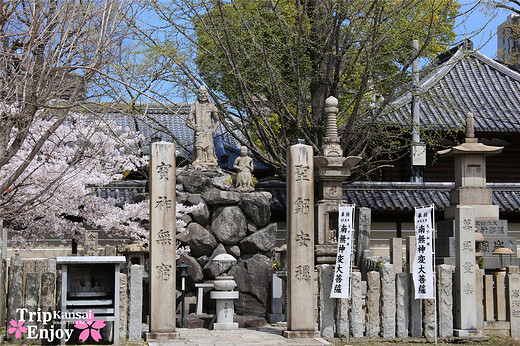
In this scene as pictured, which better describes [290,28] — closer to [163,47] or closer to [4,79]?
[163,47]

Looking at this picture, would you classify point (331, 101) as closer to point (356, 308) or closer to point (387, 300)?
point (387, 300)

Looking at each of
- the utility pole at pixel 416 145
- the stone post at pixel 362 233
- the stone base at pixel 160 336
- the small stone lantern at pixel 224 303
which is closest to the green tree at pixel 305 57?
the utility pole at pixel 416 145

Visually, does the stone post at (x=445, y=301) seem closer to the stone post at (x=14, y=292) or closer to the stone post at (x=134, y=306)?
the stone post at (x=134, y=306)

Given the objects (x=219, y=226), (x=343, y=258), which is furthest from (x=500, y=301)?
(x=219, y=226)

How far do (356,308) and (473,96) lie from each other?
17.4 metres

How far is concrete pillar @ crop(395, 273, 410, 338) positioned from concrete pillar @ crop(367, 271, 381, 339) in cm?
35

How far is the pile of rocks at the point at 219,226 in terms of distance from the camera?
52.9 ft

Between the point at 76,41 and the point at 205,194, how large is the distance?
8242mm

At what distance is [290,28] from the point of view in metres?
19.0

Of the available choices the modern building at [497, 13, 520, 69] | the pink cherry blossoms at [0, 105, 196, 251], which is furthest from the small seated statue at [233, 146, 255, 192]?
the modern building at [497, 13, 520, 69]

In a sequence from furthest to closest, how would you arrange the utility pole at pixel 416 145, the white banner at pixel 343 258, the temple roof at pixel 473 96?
the temple roof at pixel 473 96, the utility pole at pixel 416 145, the white banner at pixel 343 258

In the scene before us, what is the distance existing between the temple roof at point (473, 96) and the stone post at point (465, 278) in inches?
429

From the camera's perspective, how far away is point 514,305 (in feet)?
42.8

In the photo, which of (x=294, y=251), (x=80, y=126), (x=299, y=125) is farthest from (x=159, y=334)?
(x=299, y=125)
